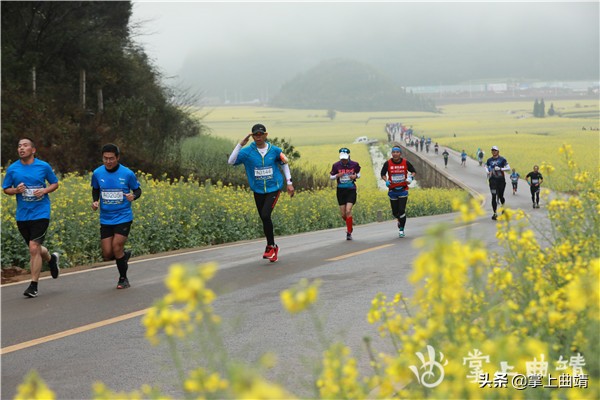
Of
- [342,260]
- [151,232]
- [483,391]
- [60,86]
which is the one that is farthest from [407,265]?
[60,86]

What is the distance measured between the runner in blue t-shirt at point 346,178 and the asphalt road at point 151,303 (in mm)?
2219

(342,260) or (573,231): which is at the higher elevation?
(573,231)

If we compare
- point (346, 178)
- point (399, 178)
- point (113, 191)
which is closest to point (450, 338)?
point (113, 191)

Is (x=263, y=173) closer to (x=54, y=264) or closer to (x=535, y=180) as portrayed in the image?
(x=54, y=264)

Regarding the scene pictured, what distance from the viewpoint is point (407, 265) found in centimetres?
1093

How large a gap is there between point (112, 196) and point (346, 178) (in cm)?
702

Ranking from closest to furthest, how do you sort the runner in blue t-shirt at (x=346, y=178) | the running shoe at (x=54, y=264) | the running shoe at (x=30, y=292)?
the running shoe at (x=30, y=292) → the running shoe at (x=54, y=264) → the runner in blue t-shirt at (x=346, y=178)

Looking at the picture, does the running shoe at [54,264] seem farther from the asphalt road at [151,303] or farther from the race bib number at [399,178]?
the race bib number at [399,178]

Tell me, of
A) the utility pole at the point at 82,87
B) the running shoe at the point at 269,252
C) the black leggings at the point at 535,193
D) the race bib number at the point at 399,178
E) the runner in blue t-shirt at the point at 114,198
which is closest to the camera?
the runner in blue t-shirt at the point at 114,198

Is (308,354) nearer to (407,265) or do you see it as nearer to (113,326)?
(113,326)

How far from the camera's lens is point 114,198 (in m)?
9.37

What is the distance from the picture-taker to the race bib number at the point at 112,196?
30.7ft

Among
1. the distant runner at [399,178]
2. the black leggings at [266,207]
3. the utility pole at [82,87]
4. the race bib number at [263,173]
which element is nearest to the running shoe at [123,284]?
the black leggings at [266,207]

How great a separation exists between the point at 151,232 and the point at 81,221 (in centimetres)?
187
